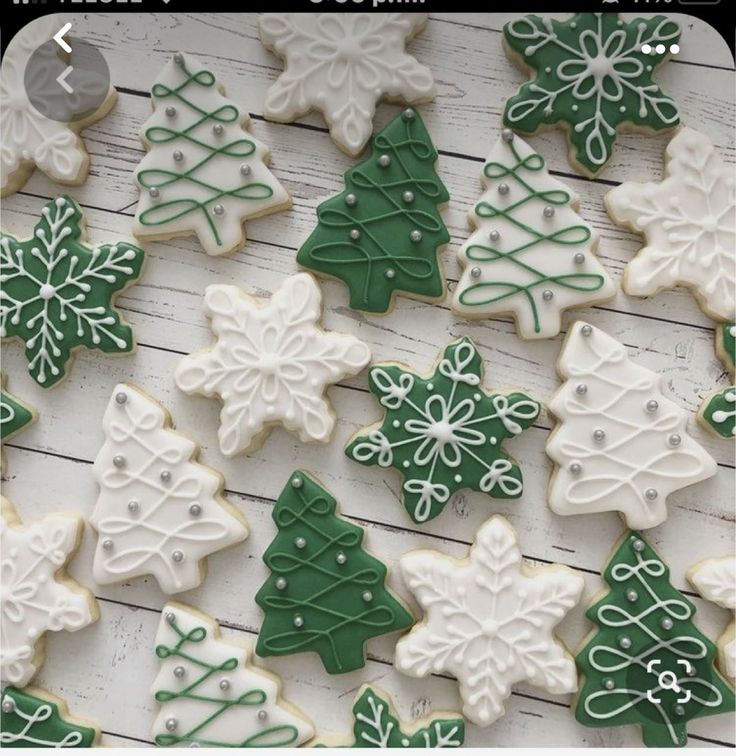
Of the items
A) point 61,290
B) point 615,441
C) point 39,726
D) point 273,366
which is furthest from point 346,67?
point 39,726

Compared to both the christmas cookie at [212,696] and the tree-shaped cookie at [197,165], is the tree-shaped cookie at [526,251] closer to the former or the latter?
the tree-shaped cookie at [197,165]

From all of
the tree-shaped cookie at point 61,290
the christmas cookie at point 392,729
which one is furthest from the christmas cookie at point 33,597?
the christmas cookie at point 392,729

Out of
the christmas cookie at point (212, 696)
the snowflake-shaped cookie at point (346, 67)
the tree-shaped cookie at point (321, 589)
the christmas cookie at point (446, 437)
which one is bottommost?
the christmas cookie at point (212, 696)

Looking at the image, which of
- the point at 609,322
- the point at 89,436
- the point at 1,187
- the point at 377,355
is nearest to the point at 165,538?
the point at 89,436

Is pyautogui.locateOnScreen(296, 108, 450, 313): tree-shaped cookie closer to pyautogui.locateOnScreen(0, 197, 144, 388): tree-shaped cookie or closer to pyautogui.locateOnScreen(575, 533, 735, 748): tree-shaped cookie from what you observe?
pyautogui.locateOnScreen(0, 197, 144, 388): tree-shaped cookie

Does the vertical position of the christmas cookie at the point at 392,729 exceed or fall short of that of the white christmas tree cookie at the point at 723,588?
it falls short

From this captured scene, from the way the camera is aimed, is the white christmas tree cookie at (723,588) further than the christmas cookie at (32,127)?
No

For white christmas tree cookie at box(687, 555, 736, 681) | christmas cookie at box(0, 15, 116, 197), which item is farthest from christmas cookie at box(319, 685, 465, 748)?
christmas cookie at box(0, 15, 116, 197)

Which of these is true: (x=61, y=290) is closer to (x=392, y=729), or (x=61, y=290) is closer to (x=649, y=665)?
(x=392, y=729)
